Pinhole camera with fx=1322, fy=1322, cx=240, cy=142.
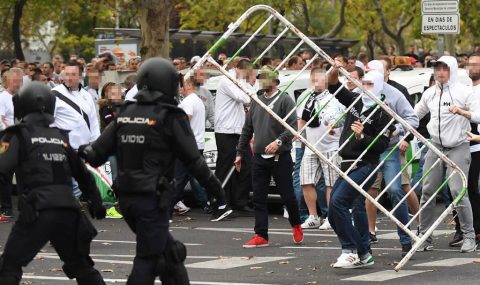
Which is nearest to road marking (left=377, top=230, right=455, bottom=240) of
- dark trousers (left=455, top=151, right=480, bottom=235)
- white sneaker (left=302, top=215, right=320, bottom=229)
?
dark trousers (left=455, top=151, right=480, bottom=235)

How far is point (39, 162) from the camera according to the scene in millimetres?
9180

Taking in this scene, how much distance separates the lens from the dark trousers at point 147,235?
8758 millimetres

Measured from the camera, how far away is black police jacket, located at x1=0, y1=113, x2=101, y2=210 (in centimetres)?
911

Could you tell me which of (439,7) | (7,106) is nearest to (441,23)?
(439,7)

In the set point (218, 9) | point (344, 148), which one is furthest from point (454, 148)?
point (218, 9)

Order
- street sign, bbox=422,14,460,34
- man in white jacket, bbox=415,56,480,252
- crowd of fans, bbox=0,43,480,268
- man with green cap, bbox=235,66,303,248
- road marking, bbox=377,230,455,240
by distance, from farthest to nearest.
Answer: street sign, bbox=422,14,460,34, road marking, bbox=377,230,455,240, man with green cap, bbox=235,66,303,248, man in white jacket, bbox=415,56,480,252, crowd of fans, bbox=0,43,480,268

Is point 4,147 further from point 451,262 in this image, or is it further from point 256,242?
point 256,242

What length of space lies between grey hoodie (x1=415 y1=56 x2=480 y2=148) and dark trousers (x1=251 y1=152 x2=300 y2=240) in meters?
1.82

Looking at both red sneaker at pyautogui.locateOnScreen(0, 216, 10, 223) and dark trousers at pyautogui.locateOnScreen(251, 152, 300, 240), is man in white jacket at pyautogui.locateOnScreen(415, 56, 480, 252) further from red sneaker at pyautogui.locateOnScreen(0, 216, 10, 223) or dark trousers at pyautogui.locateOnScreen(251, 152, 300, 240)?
red sneaker at pyautogui.locateOnScreen(0, 216, 10, 223)

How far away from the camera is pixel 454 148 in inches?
520

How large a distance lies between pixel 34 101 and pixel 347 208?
148 inches

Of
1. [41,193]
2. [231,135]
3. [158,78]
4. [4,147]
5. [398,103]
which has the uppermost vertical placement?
[158,78]

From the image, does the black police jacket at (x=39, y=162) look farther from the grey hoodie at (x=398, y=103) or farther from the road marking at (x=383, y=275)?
the grey hoodie at (x=398, y=103)

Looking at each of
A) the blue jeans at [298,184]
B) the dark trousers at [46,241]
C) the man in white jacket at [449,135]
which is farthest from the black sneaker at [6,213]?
the dark trousers at [46,241]
